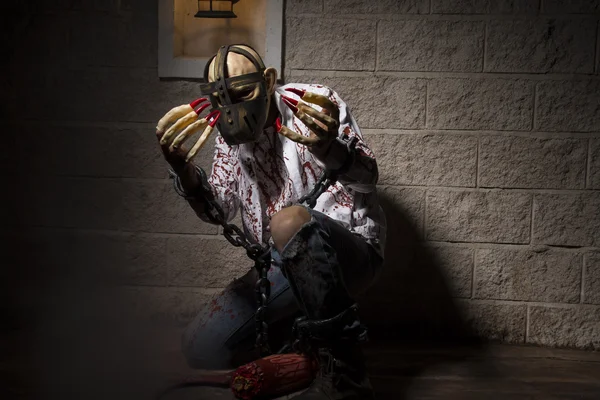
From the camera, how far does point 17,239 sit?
314 cm

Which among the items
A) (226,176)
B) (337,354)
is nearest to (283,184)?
(226,176)

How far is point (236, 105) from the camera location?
81.9 inches

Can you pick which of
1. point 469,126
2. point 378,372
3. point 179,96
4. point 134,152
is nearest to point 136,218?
point 134,152

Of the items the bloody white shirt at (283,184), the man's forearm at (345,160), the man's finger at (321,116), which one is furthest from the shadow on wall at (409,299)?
the man's finger at (321,116)

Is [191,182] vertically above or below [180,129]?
below

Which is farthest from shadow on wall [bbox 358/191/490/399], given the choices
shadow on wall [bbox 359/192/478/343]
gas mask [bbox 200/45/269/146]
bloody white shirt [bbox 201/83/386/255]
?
gas mask [bbox 200/45/269/146]

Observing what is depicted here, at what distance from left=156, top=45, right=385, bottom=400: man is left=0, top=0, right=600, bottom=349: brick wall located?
62cm

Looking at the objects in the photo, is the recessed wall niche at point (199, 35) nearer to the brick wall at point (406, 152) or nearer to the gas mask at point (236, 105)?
the brick wall at point (406, 152)

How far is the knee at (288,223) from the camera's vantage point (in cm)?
198

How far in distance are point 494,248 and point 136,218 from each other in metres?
1.62

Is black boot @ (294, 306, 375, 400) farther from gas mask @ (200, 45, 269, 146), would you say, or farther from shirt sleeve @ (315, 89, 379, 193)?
gas mask @ (200, 45, 269, 146)

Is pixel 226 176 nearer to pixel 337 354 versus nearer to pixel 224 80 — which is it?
pixel 224 80

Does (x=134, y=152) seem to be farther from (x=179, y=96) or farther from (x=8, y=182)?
(x=8, y=182)

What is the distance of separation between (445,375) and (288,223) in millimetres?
985
